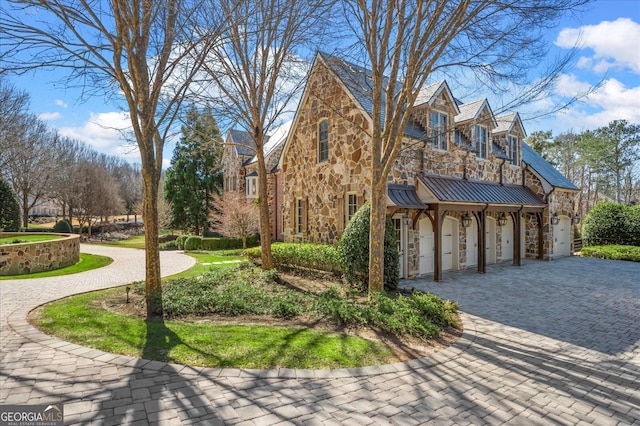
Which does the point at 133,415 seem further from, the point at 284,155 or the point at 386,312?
the point at 284,155

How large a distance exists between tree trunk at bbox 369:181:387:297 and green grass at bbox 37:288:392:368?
7.63 ft

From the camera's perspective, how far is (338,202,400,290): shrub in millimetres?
10273

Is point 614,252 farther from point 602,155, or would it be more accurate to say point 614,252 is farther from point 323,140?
point 602,155

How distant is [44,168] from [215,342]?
106 feet

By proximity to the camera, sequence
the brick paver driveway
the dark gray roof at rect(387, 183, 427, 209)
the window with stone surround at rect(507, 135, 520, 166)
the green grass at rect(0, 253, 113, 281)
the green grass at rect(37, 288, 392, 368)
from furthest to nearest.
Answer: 1. the window with stone surround at rect(507, 135, 520, 166)
2. the green grass at rect(0, 253, 113, 281)
3. the dark gray roof at rect(387, 183, 427, 209)
4. the green grass at rect(37, 288, 392, 368)
5. the brick paver driveway

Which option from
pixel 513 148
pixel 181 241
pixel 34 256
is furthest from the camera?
pixel 181 241

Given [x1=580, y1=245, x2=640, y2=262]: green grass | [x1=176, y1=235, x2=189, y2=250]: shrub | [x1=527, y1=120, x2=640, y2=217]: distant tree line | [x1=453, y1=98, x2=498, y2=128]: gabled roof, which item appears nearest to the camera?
[x1=453, y1=98, x2=498, y2=128]: gabled roof

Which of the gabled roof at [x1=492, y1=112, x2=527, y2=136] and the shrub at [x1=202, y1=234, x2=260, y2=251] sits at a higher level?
the gabled roof at [x1=492, y1=112, x2=527, y2=136]

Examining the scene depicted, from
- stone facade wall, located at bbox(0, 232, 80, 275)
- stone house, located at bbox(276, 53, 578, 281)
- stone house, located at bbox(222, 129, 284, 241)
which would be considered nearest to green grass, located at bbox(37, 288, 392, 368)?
stone house, located at bbox(276, 53, 578, 281)

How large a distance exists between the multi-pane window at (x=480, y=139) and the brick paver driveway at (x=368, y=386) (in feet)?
34.0

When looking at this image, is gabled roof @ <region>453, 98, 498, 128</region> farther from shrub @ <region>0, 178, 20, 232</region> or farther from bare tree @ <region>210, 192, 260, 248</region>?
shrub @ <region>0, 178, 20, 232</region>

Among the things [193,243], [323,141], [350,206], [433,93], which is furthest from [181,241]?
[433,93]

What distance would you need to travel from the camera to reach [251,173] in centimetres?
2894

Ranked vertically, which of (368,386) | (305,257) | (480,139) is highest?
(480,139)
